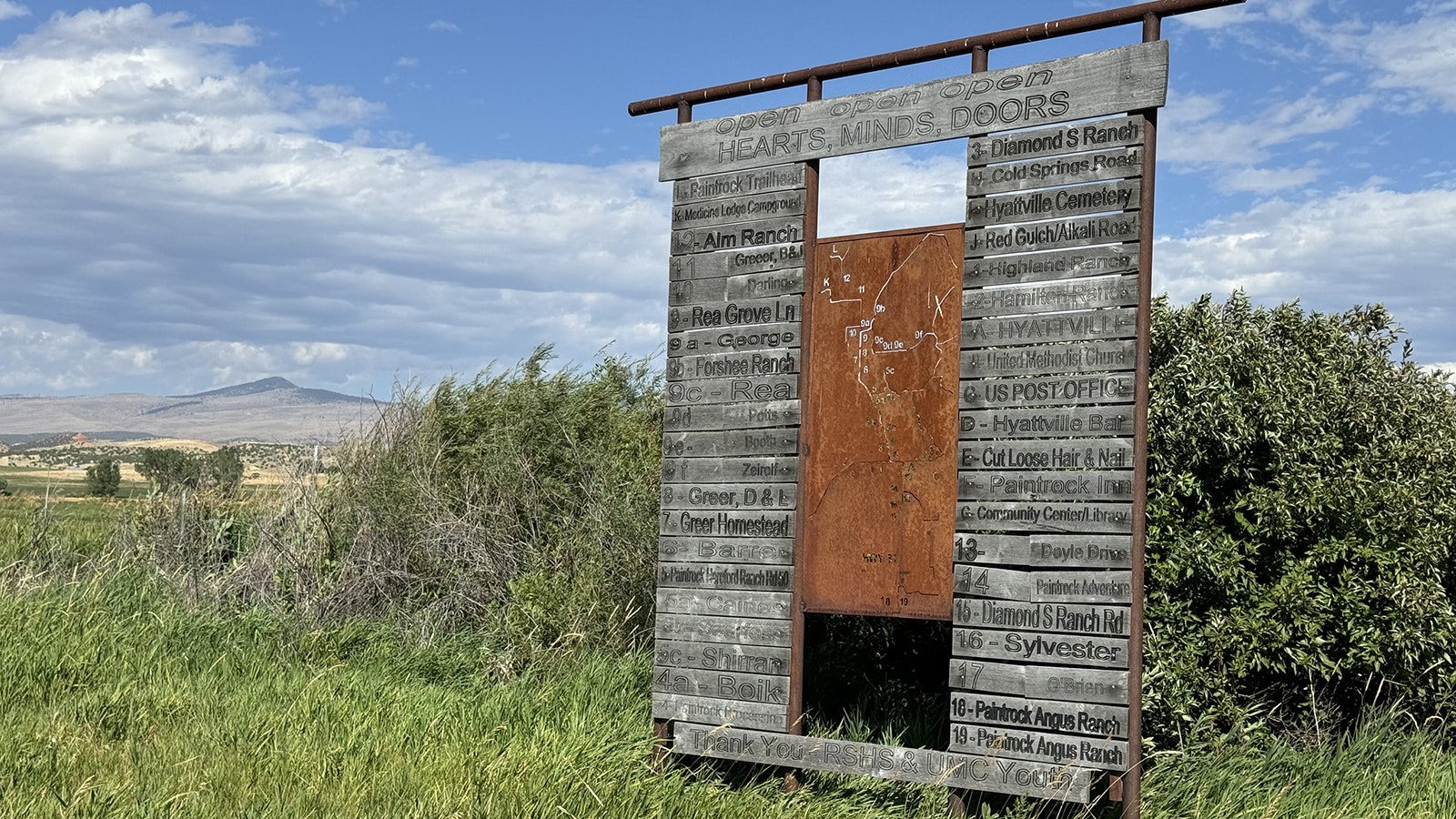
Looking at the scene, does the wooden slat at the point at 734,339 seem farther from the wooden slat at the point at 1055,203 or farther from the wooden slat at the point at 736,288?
the wooden slat at the point at 1055,203

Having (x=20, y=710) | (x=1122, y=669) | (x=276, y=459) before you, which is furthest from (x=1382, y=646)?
(x=276, y=459)

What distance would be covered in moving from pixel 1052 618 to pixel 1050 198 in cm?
193

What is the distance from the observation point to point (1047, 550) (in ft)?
19.5

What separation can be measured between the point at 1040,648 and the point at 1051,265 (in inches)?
68.9

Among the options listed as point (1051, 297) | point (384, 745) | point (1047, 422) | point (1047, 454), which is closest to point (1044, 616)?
point (1047, 454)

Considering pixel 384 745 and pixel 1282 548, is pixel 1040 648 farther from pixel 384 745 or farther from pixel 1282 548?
pixel 384 745

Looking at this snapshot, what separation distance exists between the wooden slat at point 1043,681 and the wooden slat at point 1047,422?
105 centimetres

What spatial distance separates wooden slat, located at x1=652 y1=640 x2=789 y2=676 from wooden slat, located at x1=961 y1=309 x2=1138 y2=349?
187 centimetres

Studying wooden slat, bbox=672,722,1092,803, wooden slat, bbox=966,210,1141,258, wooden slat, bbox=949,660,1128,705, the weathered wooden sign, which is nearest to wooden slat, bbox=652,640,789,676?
the weathered wooden sign

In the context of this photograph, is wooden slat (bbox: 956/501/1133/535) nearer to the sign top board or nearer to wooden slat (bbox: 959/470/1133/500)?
wooden slat (bbox: 959/470/1133/500)

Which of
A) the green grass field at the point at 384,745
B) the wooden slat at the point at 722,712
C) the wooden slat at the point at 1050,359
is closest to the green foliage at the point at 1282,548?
the green grass field at the point at 384,745

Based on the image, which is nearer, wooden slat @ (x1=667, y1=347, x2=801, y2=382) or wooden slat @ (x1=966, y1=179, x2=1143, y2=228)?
wooden slat @ (x1=966, y1=179, x2=1143, y2=228)

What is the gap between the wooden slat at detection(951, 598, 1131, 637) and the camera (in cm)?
581

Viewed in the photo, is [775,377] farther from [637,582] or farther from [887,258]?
[637,582]
